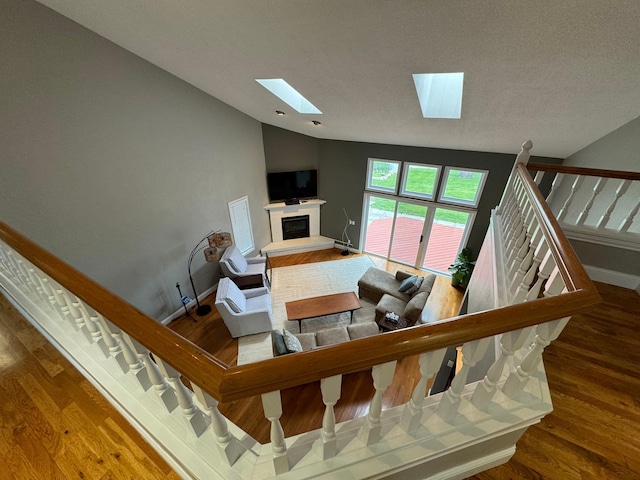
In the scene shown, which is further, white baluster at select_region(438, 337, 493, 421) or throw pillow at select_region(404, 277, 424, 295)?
throw pillow at select_region(404, 277, 424, 295)

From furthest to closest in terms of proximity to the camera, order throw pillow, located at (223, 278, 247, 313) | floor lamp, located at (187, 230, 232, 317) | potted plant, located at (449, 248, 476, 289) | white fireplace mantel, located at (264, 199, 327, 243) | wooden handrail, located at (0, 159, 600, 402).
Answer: white fireplace mantel, located at (264, 199, 327, 243), potted plant, located at (449, 248, 476, 289), floor lamp, located at (187, 230, 232, 317), throw pillow, located at (223, 278, 247, 313), wooden handrail, located at (0, 159, 600, 402)

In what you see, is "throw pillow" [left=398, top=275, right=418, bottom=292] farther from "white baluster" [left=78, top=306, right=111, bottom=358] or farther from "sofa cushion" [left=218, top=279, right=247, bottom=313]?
"white baluster" [left=78, top=306, right=111, bottom=358]

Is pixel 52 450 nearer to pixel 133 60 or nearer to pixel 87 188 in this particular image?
pixel 87 188

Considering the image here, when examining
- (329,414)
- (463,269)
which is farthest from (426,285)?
(329,414)

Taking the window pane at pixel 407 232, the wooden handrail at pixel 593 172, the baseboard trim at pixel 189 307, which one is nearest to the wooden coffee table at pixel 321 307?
the baseboard trim at pixel 189 307

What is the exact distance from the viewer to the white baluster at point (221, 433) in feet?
2.53

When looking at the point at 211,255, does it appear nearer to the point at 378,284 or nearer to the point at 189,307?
the point at 189,307

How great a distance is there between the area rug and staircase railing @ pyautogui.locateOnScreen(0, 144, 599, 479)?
9.56 feet

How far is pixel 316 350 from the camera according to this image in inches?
25.3

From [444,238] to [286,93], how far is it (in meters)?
4.55

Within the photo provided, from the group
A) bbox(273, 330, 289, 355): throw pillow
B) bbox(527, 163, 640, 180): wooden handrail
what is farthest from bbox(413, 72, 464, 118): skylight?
bbox(273, 330, 289, 355): throw pillow

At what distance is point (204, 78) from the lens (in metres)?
3.52

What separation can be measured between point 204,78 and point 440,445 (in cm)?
450

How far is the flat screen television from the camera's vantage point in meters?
6.34
